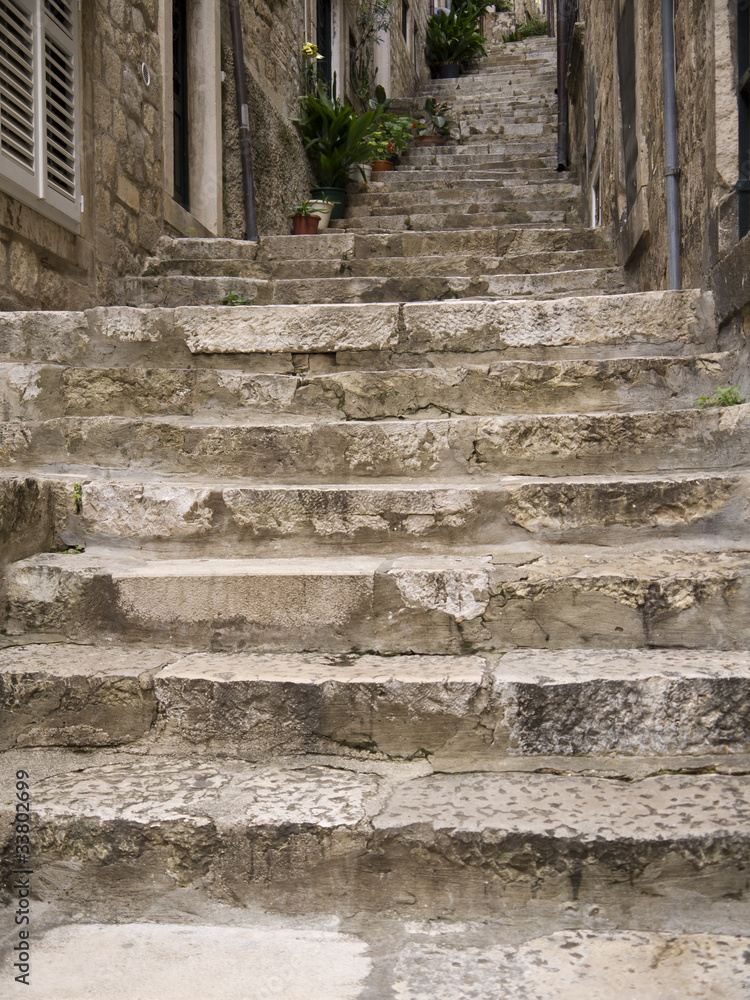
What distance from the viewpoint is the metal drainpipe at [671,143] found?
3.07m

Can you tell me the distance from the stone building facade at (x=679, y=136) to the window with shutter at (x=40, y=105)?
2538 mm

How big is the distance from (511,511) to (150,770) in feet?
3.58

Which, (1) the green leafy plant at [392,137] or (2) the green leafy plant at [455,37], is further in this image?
(2) the green leafy plant at [455,37]

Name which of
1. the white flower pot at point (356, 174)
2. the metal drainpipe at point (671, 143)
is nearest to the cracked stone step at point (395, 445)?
the metal drainpipe at point (671, 143)

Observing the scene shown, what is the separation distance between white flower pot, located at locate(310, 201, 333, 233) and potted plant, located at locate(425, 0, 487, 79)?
327 inches

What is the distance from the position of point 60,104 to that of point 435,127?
6.60 meters

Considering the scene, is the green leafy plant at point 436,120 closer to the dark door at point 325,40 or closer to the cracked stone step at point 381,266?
the dark door at point 325,40

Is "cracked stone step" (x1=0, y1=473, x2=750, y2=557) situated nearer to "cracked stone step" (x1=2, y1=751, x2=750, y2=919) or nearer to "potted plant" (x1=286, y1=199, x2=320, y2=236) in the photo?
"cracked stone step" (x1=2, y1=751, x2=750, y2=919)

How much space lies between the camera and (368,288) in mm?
4074

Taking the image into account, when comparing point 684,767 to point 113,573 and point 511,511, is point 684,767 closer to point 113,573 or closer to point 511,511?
point 511,511

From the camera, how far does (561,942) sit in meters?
1.33

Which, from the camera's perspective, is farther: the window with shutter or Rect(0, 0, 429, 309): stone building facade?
Rect(0, 0, 429, 309): stone building facade

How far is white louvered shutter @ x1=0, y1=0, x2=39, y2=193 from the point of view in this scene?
3.39 m

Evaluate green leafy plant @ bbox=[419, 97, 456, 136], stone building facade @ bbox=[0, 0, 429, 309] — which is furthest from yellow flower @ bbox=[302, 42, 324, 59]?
green leafy plant @ bbox=[419, 97, 456, 136]
